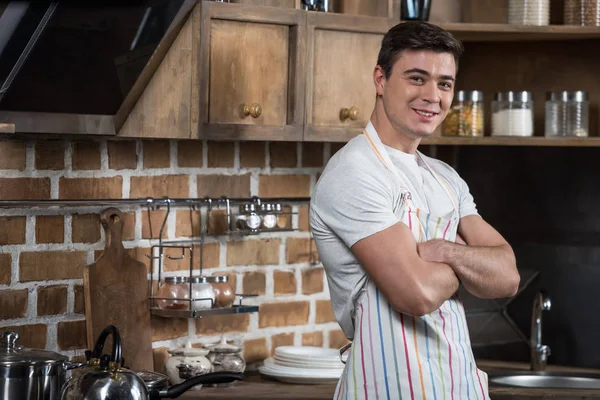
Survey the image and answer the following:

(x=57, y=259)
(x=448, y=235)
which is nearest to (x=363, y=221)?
(x=448, y=235)

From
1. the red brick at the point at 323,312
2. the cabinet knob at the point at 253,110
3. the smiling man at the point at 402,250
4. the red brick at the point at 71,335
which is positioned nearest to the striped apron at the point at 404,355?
the smiling man at the point at 402,250

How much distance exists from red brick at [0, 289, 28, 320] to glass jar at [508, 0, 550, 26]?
67.2 inches

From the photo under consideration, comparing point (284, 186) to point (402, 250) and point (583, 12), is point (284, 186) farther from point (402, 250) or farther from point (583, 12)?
point (402, 250)

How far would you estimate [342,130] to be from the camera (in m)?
3.04

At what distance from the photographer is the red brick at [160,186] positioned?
3.04 metres

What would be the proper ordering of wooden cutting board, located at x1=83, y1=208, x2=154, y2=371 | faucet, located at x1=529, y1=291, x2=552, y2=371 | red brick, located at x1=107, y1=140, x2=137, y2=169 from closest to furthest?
1. wooden cutting board, located at x1=83, y1=208, x2=154, y2=371
2. red brick, located at x1=107, y1=140, x2=137, y2=169
3. faucet, located at x1=529, y1=291, x2=552, y2=371

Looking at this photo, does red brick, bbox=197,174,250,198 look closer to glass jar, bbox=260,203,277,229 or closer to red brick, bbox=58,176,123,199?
glass jar, bbox=260,203,277,229

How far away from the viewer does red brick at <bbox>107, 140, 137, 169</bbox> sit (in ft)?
9.77

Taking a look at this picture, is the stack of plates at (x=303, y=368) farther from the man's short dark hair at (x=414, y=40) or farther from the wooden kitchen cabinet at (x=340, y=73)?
the man's short dark hair at (x=414, y=40)

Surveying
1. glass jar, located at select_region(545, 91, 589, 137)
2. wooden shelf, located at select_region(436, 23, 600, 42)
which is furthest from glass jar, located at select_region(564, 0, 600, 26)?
glass jar, located at select_region(545, 91, 589, 137)

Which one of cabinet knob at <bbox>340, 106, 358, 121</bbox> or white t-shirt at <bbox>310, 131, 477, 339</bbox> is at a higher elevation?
cabinet knob at <bbox>340, 106, 358, 121</bbox>

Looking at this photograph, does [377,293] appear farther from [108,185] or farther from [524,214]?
[524,214]

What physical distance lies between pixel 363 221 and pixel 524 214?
1.50 metres

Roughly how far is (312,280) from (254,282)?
232 mm
